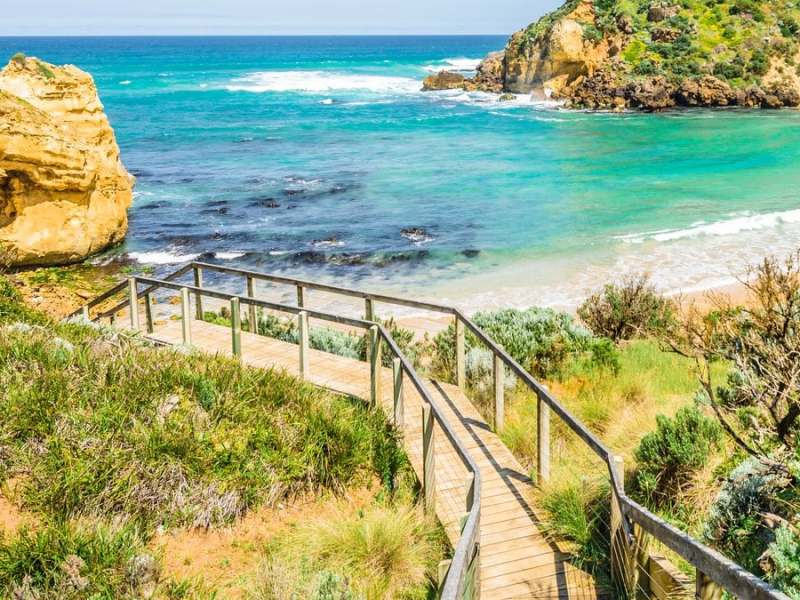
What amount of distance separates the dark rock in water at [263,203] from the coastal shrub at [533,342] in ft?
65.2

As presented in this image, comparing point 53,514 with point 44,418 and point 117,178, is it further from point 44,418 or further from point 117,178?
point 117,178

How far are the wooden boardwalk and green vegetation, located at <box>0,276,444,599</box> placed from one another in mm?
406

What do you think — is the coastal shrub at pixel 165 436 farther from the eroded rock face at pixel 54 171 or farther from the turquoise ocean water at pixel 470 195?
the eroded rock face at pixel 54 171

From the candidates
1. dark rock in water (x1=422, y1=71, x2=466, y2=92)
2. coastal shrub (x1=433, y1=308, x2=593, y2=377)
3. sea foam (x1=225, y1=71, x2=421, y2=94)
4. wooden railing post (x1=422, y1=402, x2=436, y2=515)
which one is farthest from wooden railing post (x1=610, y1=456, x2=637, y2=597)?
dark rock in water (x1=422, y1=71, x2=466, y2=92)

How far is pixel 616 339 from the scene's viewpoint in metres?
14.6

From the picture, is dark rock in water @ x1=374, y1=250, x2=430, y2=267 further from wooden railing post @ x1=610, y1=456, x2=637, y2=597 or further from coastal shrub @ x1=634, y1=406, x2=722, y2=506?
wooden railing post @ x1=610, y1=456, x2=637, y2=597

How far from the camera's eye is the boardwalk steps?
13.3 ft

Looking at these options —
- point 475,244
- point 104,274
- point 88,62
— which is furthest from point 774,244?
point 88,62


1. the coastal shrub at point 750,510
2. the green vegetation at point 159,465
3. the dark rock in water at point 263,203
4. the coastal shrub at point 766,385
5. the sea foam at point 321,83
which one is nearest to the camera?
the coastal shrub at point 750,510

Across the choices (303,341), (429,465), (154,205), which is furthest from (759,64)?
(429,465)

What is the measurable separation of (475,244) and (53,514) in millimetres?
20680

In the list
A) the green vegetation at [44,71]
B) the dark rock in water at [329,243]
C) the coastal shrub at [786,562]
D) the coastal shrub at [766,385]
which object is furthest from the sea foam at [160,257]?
the coastal shrub at [786,562]

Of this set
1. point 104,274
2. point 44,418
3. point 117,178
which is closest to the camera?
point 44,418

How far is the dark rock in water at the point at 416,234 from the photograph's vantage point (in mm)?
26192
